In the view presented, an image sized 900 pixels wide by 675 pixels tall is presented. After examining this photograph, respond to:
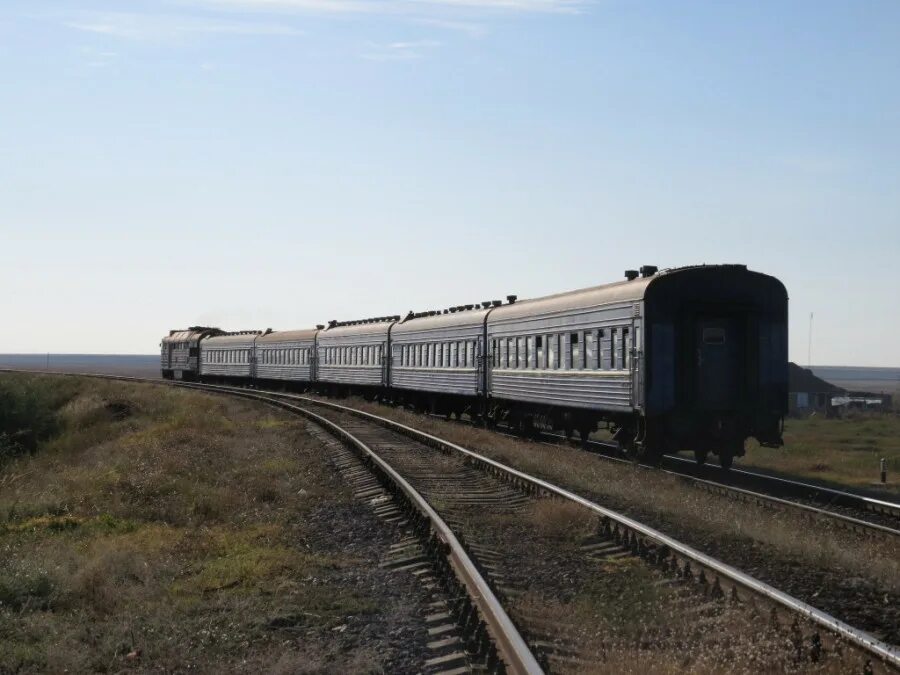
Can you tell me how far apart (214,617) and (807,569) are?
503 centimetres

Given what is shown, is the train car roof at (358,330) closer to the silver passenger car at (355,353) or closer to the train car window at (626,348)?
the silver passenger car at (355,353)

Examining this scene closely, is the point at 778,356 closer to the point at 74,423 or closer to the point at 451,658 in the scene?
the point at 451,658

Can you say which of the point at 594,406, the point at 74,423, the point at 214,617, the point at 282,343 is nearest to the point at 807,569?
the point at 214,617

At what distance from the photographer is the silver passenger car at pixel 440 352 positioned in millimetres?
31609

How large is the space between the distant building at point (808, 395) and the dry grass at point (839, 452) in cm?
367

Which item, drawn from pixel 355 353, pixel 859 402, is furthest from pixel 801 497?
pixel 859 402

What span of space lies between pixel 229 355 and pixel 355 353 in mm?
24364

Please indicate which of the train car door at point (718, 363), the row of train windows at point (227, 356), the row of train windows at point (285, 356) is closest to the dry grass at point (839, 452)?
the train car door at point (718, 363)

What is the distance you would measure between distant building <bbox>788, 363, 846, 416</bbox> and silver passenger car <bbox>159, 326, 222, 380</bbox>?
38613 mm

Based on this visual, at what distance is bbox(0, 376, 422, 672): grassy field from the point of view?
289 inches

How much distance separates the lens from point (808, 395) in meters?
65.2

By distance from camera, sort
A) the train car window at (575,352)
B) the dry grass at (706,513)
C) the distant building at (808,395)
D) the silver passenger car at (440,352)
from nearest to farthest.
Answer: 1. the dry grass at (706,513)
2. the train car window at (575,352)
3. the silver passenger car at (440,352)
4. the distant building at (808,395)

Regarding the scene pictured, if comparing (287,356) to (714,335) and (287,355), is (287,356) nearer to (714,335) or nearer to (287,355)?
(287,355)

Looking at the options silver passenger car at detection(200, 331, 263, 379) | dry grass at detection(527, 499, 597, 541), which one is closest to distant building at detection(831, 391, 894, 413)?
silver passenger car at detection(200, 331, 263, 379)
